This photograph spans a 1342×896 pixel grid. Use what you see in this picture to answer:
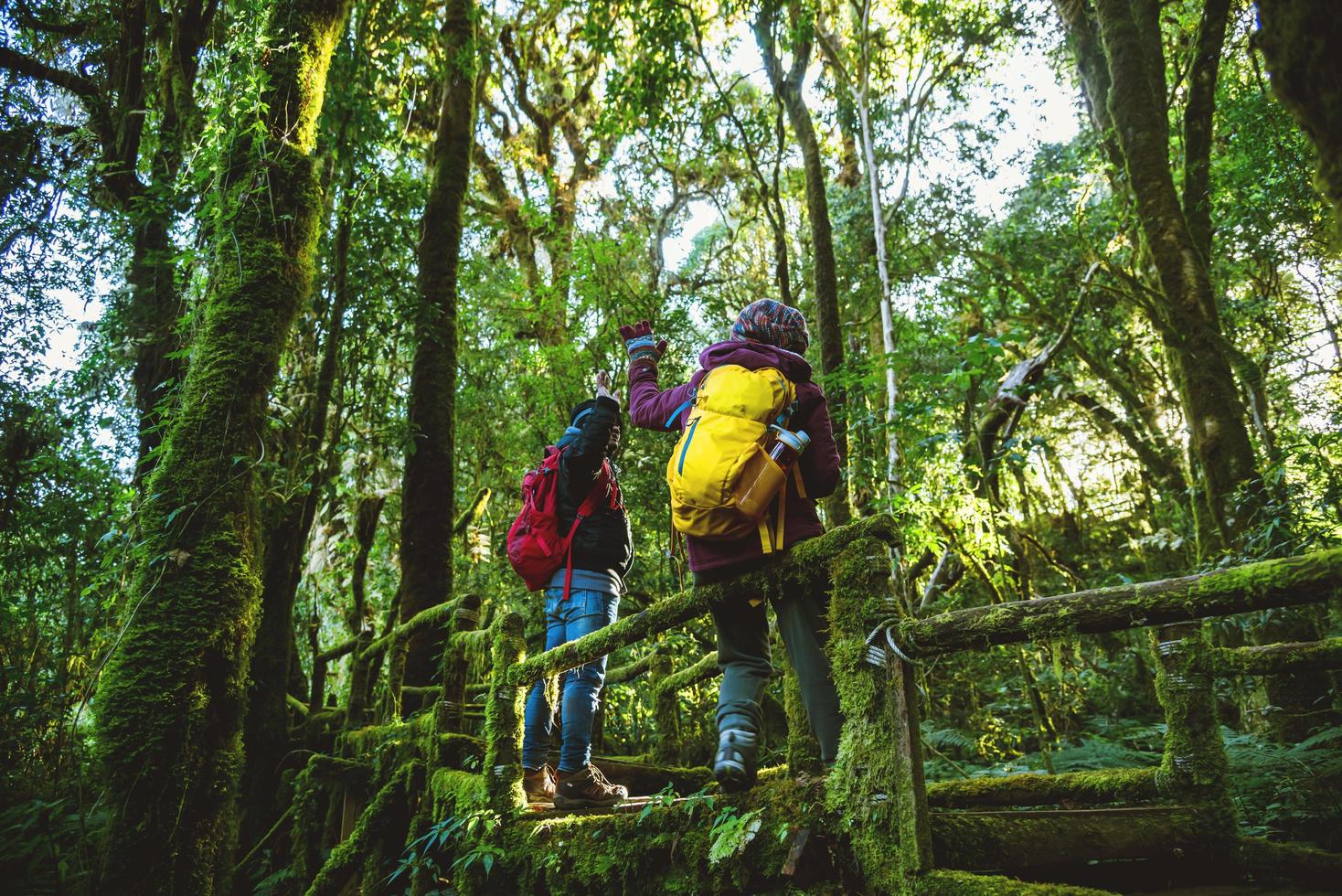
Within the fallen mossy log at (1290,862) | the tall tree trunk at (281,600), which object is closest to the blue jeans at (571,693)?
the fallen mossy log at (1290,862)

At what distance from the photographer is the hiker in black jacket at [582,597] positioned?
4.50m

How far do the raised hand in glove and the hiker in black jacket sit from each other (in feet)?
1.37

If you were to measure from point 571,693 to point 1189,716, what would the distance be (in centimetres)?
313

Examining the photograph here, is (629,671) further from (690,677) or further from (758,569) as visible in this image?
(758,569)

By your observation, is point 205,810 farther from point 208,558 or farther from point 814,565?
point 814,565

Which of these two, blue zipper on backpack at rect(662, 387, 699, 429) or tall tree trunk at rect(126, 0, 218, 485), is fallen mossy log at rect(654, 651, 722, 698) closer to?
blue zipper on backpack at rect(662, 387, 699, 429)

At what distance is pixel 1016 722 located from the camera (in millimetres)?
10953

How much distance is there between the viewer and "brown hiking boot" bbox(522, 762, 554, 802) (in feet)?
15.2

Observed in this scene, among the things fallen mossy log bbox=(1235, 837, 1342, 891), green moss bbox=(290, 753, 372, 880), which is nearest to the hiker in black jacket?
green moss bbox=(290, 753, 372, 880)

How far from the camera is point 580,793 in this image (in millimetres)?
4488

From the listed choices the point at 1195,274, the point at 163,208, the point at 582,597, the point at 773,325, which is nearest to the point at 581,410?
the point at 582,597

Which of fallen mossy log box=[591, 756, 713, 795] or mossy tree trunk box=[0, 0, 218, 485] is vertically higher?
mossy tree trunk box=[0, 0, 218, 485]

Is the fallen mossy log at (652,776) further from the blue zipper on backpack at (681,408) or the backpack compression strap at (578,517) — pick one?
the blue zipper on backpack at (681,408)

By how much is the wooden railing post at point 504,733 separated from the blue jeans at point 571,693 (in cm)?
16
